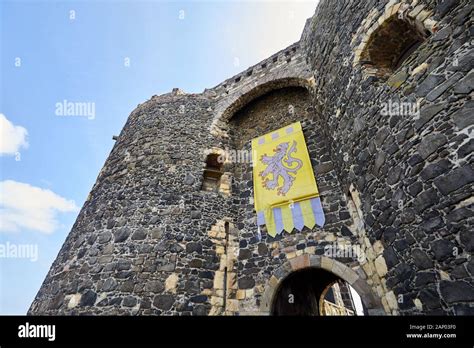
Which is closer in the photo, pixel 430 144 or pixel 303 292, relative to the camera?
pixel 430 144

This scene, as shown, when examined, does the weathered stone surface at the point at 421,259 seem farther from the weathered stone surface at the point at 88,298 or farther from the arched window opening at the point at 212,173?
the weathered stone surface at the point at 88,298

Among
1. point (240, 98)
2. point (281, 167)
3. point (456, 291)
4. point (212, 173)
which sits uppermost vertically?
point (240, 98)

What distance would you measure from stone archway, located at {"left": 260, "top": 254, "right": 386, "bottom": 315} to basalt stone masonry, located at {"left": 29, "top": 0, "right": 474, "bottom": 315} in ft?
0.08

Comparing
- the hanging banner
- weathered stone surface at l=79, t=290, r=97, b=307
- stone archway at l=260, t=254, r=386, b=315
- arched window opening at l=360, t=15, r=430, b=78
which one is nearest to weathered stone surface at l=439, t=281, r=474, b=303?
stone archway at l=260, t=254, r=386, b=315

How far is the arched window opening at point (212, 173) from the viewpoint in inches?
260

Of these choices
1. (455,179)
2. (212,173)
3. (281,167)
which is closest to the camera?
(455,179)

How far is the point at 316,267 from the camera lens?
15.3 ft

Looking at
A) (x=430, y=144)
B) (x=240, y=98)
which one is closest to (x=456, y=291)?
(x=430, y=144)

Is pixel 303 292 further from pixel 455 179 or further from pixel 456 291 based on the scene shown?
pixel 455 179

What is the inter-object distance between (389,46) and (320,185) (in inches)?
115

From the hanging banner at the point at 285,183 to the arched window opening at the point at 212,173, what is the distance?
3.39ft

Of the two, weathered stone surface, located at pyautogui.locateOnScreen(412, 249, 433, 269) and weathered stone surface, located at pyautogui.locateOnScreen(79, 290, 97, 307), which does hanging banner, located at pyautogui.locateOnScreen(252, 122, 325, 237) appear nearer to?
weathered stone surface, located at pyautogui.locateOnScreen(412, 249, 433, 269)

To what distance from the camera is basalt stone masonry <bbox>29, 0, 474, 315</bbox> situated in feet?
8.79
